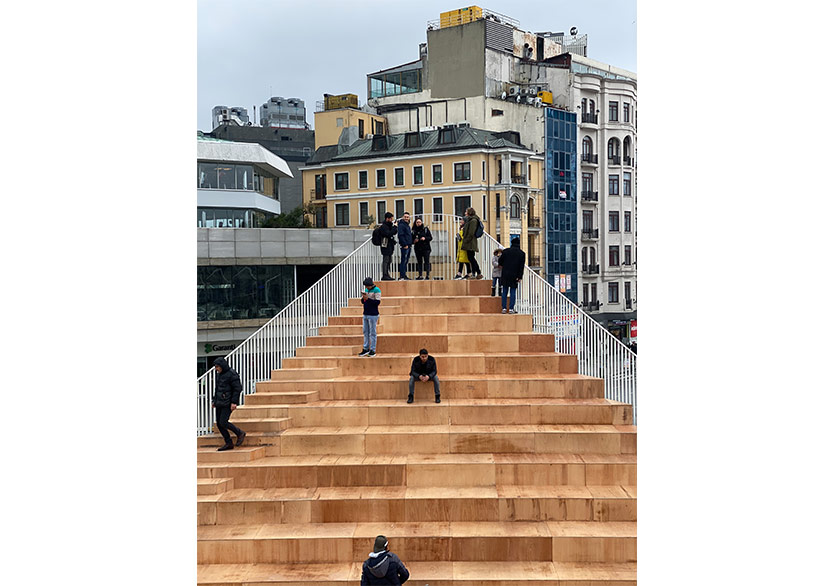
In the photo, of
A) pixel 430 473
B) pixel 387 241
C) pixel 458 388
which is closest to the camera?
pixel 430 473

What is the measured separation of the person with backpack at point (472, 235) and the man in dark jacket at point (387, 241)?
1.44 meters

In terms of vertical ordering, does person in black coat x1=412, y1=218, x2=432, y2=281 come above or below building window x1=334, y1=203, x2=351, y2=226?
below

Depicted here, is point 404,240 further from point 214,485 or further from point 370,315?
point 214,485

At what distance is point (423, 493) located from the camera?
10500 mm

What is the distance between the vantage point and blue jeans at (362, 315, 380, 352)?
44.8 ft

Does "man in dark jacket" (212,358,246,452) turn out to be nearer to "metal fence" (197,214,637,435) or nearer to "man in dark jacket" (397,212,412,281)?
"metal fence" (197,214,637,435)

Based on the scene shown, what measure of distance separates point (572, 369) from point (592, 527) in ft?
12.8

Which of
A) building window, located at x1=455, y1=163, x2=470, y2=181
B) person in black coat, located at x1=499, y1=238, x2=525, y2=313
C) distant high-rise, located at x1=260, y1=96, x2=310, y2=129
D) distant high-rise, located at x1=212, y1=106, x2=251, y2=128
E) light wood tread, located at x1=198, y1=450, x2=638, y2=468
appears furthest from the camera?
distant high-rise, located at x1=212, y1=106, x2=251, y2=128

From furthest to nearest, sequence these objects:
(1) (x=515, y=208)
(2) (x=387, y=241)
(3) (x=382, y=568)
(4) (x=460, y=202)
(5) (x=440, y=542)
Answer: (1) (x=515, y=208) < (4) (x=460, y=202) < (2) (x=387, y=241) < (5) (x=440, y=542) < (3) (x=382, y=568)

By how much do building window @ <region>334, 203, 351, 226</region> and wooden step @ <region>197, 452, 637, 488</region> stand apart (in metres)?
40.9

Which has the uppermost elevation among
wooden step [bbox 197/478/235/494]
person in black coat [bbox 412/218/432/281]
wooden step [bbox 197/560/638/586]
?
person in black coat [bbox 412/218/432/281]

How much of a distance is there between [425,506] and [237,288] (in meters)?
18.4

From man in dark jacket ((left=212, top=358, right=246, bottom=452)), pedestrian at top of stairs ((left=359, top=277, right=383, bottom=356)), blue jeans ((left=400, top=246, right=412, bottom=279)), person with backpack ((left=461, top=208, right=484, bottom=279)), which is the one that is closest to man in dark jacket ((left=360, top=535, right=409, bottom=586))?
man in dark jacket ((left=212, top=358, right=246, bottom=452))

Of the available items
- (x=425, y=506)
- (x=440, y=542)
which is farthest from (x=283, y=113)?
(x=440, y=542)
